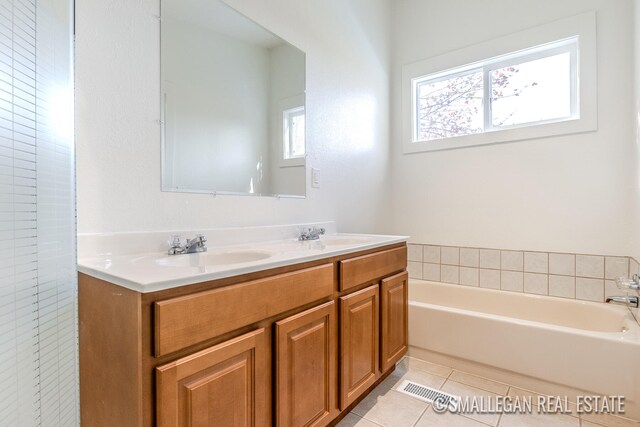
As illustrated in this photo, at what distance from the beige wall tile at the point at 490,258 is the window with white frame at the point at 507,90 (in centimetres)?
87

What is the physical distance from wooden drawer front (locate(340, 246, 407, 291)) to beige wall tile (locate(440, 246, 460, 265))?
0.94 meters

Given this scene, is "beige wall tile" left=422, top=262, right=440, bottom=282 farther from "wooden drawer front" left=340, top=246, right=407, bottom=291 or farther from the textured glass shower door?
the textured glass shower door

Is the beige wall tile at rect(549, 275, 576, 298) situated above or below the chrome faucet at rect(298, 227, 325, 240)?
below

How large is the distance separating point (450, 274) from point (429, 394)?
1.15 meters

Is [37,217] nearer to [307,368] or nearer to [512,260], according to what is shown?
[307,368]

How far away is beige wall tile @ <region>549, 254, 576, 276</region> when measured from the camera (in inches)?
83.1

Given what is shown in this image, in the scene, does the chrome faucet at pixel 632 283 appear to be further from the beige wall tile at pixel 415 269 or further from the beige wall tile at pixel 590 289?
the beige wall tile at pixel 415 269

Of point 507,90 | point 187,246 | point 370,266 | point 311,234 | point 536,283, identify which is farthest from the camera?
point 507,90

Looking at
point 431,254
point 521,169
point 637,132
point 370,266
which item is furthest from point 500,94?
point 370,266

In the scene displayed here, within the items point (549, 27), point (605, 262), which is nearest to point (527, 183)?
point (605, 262)

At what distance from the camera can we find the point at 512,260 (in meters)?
2.33

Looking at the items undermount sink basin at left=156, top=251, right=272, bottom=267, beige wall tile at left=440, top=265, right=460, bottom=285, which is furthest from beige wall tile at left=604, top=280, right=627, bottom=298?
undermount sink basin at left=156, top=251, right=272, bottom=267

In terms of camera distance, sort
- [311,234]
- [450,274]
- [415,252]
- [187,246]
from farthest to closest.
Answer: [415,252] < [450,274] < [311,234] < [187,246]

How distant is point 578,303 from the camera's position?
2053 millimetres
